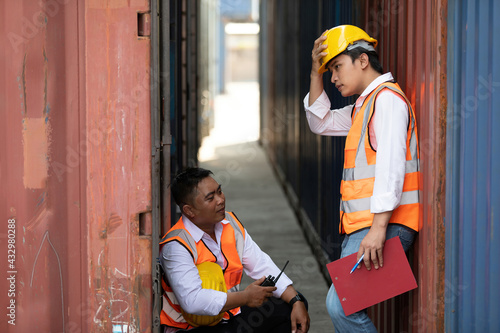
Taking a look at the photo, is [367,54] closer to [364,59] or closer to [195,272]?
[364,59]

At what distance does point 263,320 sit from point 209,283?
0.36 m

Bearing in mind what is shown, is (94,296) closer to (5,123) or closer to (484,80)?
(5,123)

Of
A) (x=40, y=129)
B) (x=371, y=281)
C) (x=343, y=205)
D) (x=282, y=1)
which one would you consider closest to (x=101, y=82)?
(x=40, y=129)

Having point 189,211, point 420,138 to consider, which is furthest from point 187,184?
point 420,138

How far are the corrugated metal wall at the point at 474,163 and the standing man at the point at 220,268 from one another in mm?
806

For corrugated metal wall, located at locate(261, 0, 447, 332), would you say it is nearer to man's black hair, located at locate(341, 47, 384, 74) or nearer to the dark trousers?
man's black hair, located at locate(341, 47, 384, 74)

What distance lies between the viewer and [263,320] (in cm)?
343

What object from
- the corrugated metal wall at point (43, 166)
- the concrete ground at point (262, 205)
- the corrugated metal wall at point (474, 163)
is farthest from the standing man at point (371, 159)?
→ the concrete ground at point (262, 205)

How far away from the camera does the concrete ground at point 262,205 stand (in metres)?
6.02

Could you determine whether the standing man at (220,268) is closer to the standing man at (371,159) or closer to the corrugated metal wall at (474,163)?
the standing man at (371,159)

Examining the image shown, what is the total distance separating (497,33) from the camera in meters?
2.80

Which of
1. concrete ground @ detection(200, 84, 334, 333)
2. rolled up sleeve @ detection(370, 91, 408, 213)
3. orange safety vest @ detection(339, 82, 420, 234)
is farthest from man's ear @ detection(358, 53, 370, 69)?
concrete ground @ detection(200, 84, 334, 333)

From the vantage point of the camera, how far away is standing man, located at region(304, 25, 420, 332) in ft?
9.75

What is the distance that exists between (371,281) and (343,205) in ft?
1.21
